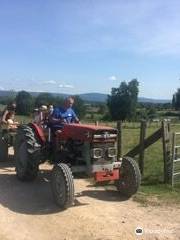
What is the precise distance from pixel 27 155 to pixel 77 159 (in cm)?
138

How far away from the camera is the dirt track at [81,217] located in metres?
7.55

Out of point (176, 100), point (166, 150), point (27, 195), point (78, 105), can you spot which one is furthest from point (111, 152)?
point (176, 100)

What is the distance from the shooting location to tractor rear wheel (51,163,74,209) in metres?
8.77

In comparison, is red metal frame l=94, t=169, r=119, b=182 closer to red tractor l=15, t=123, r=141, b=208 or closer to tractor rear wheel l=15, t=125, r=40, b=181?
red tractor l=15, t=123, r=141, b=208

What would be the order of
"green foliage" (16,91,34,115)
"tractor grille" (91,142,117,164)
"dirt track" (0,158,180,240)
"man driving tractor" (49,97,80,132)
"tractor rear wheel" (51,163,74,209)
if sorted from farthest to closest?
"green foliage" (16,91,34,115) → "man driving tractor" (49,97,80,132) → "tractor grille" (91,142,117,164) → "tractor rear wheel" (51,163,74,209) → "dirt track" (0,158,180,240)

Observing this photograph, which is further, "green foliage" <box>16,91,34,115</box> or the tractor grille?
"green foliage" <box>16,91,34,115</box>

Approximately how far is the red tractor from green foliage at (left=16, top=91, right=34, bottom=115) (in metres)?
31.0

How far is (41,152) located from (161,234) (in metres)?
4.29

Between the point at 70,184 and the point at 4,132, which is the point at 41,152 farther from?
the point at 4,132

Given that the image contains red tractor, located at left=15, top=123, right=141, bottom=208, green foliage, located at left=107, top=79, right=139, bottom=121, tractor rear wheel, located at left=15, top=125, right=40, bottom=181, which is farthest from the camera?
green foliage, located at left=107, top=79, right=139, bottom=121

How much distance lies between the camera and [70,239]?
7.29 metres

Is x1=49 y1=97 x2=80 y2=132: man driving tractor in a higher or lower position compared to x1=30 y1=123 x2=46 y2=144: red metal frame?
higher

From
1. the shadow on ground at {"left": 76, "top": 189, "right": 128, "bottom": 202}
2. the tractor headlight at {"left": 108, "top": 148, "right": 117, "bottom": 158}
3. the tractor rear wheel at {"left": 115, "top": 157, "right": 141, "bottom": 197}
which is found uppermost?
the tractor headlight at {"left": 108, "top": 148, "right": 117, "bottom": 158}

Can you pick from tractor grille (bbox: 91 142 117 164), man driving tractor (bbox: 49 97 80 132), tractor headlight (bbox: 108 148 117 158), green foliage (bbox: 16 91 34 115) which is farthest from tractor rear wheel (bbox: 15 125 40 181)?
green foliage (bbox: 16 91 34 115)
